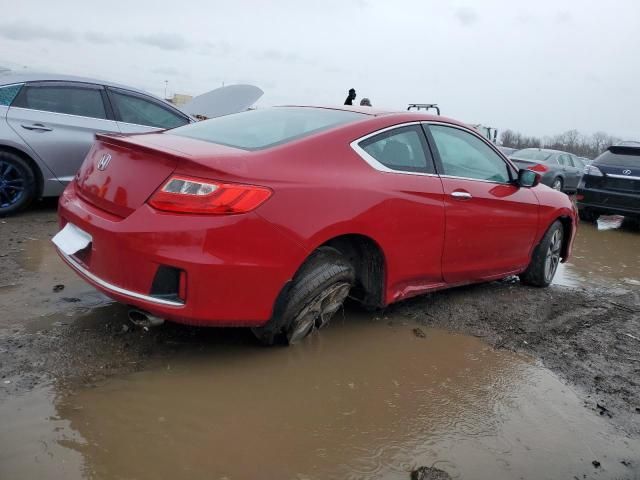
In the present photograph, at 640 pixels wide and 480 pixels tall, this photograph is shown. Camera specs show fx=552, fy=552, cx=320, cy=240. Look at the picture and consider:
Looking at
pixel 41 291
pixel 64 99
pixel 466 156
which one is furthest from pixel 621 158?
pixel 41 291

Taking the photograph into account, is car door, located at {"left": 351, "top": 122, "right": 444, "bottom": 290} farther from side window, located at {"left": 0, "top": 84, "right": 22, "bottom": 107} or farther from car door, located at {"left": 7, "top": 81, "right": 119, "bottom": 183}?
side window, located at {"left": 0, "top": 84, "right": 22, "bottom": 107}

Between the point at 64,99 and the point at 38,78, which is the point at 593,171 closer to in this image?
the point at 64,99

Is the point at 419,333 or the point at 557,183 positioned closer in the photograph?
the point at 419,333

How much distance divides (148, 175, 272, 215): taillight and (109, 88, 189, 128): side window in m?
4.04

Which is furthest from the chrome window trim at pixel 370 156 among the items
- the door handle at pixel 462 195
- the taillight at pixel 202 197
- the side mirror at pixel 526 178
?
the side mirror at pixel 526 178

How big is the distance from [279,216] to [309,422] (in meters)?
0.95

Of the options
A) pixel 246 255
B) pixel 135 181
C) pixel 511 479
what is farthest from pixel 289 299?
pixel 511 479

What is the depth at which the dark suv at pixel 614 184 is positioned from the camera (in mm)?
8844

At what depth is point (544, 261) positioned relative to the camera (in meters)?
4.81

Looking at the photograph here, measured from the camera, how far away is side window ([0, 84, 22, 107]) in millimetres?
5355

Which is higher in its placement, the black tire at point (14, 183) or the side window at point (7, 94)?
the side window at point (7, 94)

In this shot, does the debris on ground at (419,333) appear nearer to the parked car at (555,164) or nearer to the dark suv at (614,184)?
the dark suv at (614,184)

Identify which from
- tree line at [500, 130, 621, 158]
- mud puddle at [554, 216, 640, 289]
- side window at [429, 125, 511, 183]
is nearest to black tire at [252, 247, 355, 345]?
side window at [429, 125, 511, 183]

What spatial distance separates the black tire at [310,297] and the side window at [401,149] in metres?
0.65
